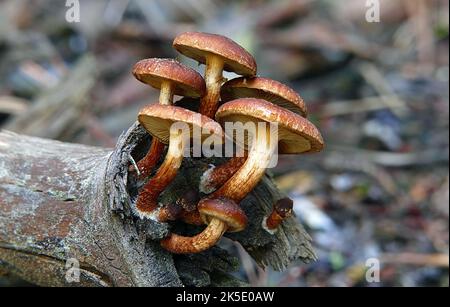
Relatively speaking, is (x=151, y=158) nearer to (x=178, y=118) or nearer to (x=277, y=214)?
(x=178, y=118)

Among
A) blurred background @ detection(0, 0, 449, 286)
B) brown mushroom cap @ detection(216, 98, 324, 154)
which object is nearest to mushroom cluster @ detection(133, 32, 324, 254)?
brown mushroom cap @ detection(216, 98, 324, 154)

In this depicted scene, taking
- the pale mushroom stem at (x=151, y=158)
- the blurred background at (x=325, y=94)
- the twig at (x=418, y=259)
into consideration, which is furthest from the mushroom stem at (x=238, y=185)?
the twig at (x=418, y=259)

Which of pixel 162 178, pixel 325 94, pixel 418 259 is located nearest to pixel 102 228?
pixel 162 178

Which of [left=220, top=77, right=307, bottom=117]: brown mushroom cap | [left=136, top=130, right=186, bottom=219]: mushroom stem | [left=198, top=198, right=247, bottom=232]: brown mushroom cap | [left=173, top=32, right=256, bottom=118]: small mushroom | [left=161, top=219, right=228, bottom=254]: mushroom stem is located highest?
[left=173, top=32, right=256, bottom=118]: small mushroom

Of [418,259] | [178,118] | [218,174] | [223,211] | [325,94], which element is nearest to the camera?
[178,118]

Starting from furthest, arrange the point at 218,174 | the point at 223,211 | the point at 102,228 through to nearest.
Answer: the point at 218,174, the point at 102,228, the point at 223,211

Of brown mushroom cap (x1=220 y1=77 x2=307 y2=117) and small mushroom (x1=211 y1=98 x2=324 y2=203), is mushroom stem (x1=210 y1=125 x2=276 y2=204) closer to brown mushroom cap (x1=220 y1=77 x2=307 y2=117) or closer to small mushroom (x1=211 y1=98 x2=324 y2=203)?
small mushroom (x1=211 y1=98 x2=324 y2=203)
